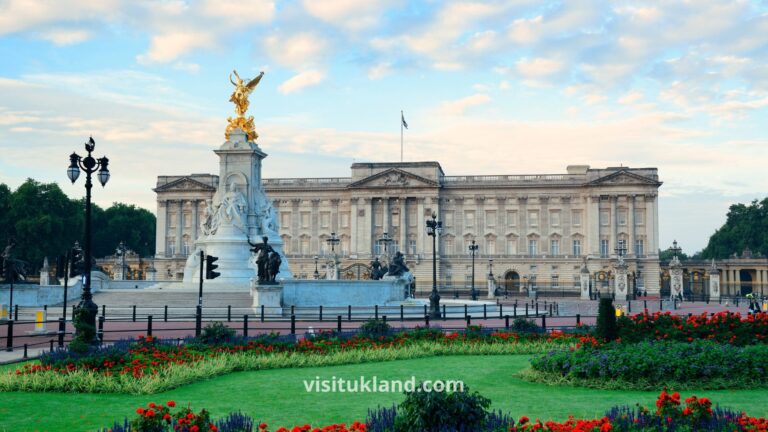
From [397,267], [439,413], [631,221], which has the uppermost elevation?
[631,221]

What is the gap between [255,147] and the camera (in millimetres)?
45844

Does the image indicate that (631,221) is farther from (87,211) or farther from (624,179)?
(87,211)

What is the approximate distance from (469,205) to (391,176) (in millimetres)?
11545

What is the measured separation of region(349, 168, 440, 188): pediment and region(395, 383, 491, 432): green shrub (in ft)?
301

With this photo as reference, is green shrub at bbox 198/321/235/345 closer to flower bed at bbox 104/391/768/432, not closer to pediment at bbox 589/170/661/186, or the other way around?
flower bed at bbox 104/391/768/432

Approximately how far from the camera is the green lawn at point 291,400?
10.9 m

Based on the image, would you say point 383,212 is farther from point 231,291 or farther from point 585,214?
point 231,291

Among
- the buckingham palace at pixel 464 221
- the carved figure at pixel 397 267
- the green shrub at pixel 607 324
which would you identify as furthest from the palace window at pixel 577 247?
the green shrub at pixel 607 324

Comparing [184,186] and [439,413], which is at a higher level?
[184,186]

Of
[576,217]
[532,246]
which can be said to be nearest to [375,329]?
[532,246]

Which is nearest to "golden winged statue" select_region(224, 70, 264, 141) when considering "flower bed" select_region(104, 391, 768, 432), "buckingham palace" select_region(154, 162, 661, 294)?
"flower bed" select_region(104, 391, 768, 432)

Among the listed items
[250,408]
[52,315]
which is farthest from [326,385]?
[52,315]

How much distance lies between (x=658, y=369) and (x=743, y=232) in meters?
119

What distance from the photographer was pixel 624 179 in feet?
317
